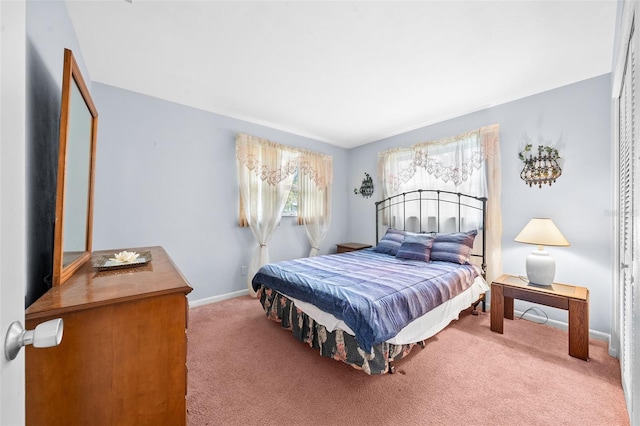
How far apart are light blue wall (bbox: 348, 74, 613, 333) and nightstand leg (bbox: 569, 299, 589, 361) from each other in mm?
623

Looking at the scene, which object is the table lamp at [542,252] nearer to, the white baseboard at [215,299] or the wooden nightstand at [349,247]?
the wooden nightstand at [349,247]

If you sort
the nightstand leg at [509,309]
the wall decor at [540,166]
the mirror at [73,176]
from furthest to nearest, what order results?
the nightstand leg at [509,309] < the wall decor at [540,166] < the mirror at [73,176]

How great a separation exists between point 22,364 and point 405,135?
431 centimetres

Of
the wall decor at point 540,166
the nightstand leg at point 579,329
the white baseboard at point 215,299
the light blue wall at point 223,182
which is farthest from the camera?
the white baseboard at point 215,299

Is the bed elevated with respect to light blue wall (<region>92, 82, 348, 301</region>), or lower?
lower

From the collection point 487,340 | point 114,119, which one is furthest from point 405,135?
point 114,119

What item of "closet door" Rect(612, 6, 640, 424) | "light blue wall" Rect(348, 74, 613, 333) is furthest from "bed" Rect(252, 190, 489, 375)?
"closet door" Rect(612, 6, 640, 424)

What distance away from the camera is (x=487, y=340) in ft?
7.71

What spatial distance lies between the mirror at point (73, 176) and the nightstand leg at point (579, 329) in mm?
3362

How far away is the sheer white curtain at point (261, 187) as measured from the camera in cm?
352

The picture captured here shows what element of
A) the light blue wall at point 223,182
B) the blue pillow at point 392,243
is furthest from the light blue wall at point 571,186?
the blue pillow at point 392,243

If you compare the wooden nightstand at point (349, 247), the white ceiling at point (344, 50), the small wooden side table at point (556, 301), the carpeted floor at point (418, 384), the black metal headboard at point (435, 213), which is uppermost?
the white ceiling at point (344, 50)

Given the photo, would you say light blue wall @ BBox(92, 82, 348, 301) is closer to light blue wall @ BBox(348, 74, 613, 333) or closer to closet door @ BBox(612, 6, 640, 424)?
light blue wall @ BBox(348, 74, 613, 333)

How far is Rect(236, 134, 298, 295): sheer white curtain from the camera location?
3.52 metres
